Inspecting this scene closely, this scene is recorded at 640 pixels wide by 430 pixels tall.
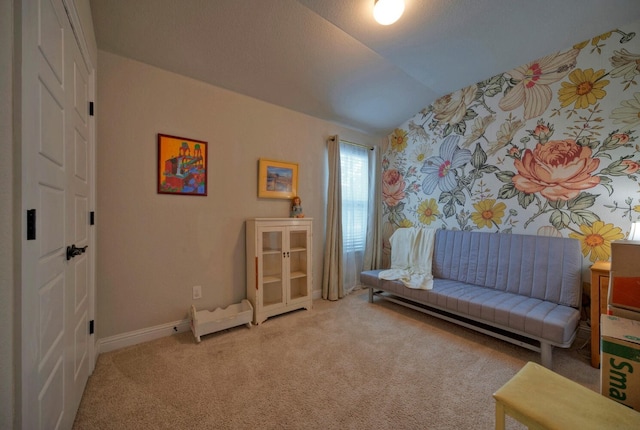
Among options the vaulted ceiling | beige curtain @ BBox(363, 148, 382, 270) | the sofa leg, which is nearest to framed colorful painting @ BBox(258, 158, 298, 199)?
the vaulted ceiling

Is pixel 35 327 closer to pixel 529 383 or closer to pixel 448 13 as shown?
pixel 529 383

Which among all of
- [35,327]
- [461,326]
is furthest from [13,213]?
[461,326]

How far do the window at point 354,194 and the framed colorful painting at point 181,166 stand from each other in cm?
179

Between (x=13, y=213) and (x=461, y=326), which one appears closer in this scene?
(x=13, y=213)

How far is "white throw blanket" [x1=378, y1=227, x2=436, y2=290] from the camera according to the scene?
113 inches

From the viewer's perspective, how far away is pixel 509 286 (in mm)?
2424

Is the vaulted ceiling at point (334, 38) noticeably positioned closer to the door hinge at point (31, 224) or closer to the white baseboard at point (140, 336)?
the door hinge at point (31, 224)

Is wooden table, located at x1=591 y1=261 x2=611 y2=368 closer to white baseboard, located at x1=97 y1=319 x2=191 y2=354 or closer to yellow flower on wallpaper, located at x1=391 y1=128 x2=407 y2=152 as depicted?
yellow flower on wallpaper, located at x1=391 y1=128 x2=407 y2=152

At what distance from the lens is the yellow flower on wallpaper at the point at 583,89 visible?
2160 mm

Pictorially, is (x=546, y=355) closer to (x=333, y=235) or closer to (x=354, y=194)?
(x=333, y=235)

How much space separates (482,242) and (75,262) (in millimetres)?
3372

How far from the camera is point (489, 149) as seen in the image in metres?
2.79

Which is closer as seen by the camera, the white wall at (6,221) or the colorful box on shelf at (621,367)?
the white wall at (6,221)

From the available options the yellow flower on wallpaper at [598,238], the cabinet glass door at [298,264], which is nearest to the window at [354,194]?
the cabinet glass door at [298,264]
